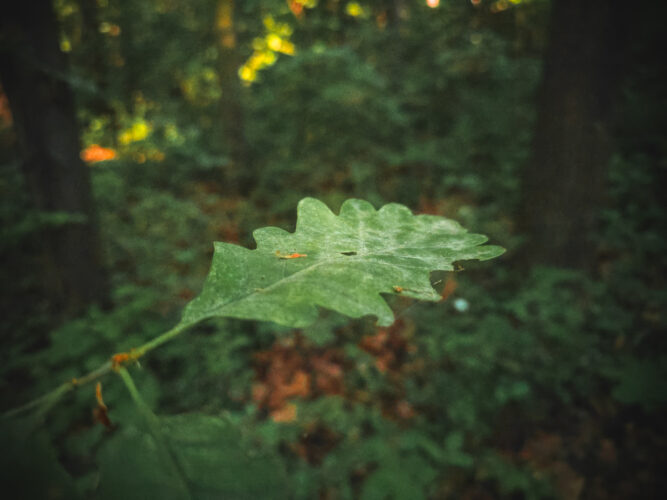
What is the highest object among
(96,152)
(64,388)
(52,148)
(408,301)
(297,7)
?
(297,7)

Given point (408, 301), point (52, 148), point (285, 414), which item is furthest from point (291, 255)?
point (52, 148)

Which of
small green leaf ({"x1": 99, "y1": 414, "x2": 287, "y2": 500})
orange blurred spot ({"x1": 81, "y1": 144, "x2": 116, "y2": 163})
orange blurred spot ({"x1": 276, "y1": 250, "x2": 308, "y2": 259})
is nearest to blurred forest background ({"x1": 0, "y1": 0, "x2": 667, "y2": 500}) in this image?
small green leaf ({"x1": 99, "y1": 414, "x2": 287, "y2": 500})

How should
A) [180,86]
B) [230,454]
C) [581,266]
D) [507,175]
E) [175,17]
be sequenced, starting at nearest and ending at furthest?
[230,454] < [581,266] < [507,175] < [175,17] < [180,86]

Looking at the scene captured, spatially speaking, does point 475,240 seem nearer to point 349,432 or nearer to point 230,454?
point 230,454

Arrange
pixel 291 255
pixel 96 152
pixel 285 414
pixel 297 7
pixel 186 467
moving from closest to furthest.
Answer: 1. pixel 186 467
2. pixel 291 255
3. pixel 285 414
4. pixel 96 152
5. pixel 297 7

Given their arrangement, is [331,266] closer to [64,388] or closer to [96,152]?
[64,388]

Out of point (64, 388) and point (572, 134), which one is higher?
point (572, 134)

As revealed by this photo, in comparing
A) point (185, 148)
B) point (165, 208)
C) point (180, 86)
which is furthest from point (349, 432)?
point (180, 86)
